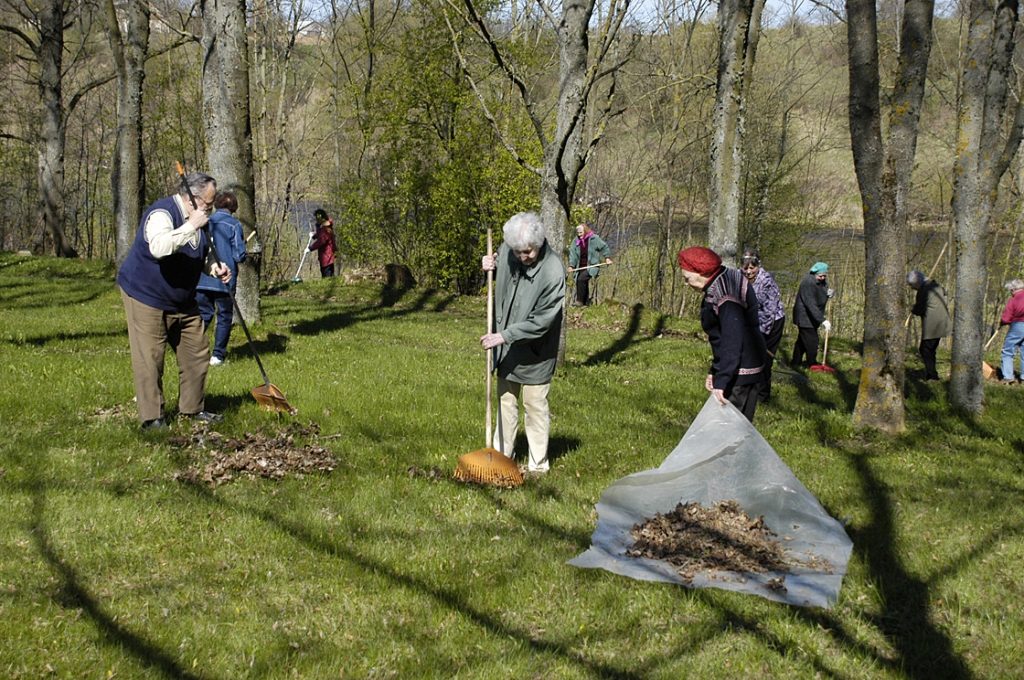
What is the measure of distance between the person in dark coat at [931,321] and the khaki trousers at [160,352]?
1130 cm

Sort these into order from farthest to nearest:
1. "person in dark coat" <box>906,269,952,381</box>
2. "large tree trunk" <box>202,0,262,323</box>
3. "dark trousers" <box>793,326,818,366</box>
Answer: "person in dark coat" <box>906,269,952,381</box> < "dark trousers" <box>793,326,818,366</box> < "large tree trunk" <box>202,0,262,323</box>

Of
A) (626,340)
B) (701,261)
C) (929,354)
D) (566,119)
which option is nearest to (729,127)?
(566,119)

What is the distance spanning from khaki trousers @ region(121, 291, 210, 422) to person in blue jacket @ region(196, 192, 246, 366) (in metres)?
2.30

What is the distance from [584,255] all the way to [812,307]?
20.5 feet

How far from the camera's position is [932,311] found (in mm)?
13359

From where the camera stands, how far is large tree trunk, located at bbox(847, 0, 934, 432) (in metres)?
7.54

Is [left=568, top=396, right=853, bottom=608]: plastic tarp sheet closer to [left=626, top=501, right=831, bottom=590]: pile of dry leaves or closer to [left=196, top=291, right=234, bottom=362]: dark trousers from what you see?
[left=626, top=501, right=831, bottom=590]: pile of dry leaves

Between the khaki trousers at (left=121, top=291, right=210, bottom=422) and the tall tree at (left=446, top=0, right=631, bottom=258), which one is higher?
the tall tree at (left=446, top=0, right=631, bottom=258)

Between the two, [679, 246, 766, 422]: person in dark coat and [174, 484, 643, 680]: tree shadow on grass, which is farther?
[679, 246, 766, 422]: person in dark coat

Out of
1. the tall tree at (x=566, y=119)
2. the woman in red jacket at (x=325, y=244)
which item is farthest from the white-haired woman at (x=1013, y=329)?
the woman in red jacket at (x=325, y=244)

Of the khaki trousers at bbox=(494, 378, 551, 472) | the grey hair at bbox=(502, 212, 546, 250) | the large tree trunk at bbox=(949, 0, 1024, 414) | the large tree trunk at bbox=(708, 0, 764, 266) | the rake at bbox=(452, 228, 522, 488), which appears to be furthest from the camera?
the large tree trunk at bbox=(708, 0, 764, 266)

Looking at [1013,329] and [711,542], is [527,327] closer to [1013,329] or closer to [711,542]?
[711,542]

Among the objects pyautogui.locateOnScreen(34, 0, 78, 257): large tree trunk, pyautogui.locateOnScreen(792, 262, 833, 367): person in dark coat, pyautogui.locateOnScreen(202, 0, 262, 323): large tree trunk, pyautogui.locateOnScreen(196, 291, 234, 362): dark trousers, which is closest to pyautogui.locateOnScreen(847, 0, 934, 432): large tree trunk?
pyautogui.locateOnScreen(792, 262, 833, 367): person in dark coat

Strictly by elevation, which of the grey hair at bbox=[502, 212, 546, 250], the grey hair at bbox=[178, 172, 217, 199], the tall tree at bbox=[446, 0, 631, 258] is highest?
the tall tree at bbox=[446, 0, 631, 258]
